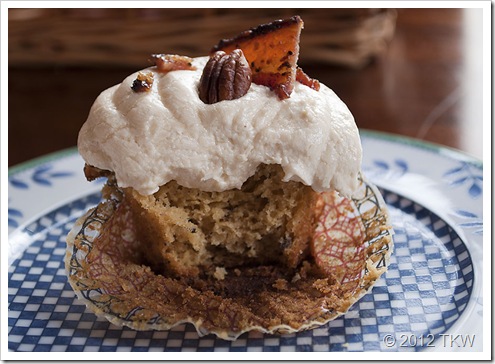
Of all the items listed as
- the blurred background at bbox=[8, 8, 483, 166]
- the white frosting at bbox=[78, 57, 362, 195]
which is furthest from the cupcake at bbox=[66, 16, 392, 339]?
the blurred background at bbox=[8, 8, 483, 166]

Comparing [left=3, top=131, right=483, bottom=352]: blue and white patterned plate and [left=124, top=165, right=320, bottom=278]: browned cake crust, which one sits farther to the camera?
[left=124, top=165, right=320, bottom=278]: browned cake crust

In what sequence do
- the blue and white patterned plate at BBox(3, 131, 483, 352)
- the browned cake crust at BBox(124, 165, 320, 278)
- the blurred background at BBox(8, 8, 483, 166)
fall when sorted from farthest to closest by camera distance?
the blurred background at BBox(8, 8, 483, 166) < the browned cake crust at BBox(124, 165, 320, 278) < the blue and white patterned plate at BBox(3, 131, 483, 352)

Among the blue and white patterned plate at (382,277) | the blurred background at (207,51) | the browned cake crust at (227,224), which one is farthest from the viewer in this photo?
the blurred background at (207,51)

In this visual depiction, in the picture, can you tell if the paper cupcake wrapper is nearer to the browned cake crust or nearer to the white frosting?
the browned cake crust

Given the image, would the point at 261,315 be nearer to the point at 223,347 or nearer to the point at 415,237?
the point at 223,347

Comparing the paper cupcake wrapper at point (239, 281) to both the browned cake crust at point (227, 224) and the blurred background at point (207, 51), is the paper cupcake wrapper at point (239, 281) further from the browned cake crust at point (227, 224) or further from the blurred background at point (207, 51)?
the blurred background at point (207, 51)

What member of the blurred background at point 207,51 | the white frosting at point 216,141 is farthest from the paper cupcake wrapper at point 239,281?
the blurred background at point 207,51

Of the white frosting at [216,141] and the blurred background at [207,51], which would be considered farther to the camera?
the blurred background at [207,51]
